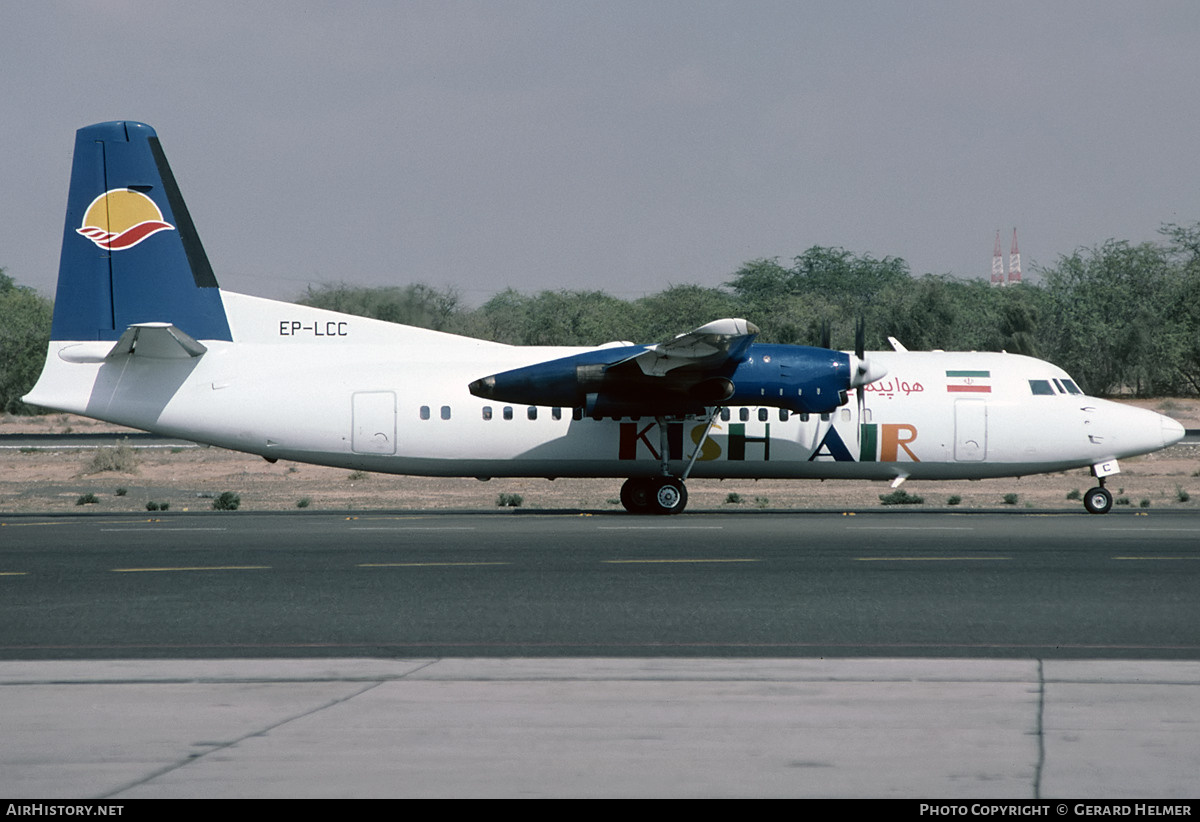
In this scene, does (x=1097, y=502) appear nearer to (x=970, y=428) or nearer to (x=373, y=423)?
(x=970, y=428)

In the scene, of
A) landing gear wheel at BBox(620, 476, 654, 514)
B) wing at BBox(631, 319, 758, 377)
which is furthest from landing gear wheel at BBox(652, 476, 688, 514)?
wing at BBox(631, 319, 758, 377)

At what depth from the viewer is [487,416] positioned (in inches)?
980

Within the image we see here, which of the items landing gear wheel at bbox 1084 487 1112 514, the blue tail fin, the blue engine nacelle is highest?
the blue tail fin

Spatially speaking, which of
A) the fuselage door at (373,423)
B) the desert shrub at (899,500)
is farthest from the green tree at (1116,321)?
the fuselage door at (373,423)

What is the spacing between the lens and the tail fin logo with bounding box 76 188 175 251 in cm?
2405

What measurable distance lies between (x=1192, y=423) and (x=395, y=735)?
6506 centimetres

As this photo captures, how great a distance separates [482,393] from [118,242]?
24.3 feet

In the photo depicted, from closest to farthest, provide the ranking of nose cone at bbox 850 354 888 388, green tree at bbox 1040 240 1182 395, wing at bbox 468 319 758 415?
wing at bbox 468 319 758 415 < nose cone at bbox 850 354 888 388 < green tree at bbox 1040 240 1182 395

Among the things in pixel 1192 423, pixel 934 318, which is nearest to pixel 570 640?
pixel 1192 423

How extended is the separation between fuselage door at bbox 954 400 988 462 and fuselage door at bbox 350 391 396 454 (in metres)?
11.2

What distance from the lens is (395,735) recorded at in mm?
7750

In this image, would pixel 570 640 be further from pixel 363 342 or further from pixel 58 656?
pixel 363 342

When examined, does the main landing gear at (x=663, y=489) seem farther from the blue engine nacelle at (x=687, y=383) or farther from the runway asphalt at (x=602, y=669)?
the runway asphalt at (x=602, y=669)

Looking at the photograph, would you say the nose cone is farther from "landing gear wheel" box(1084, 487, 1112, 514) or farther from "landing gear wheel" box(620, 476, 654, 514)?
"landing gear wheel" box(1084, 487, 1112, 514)
